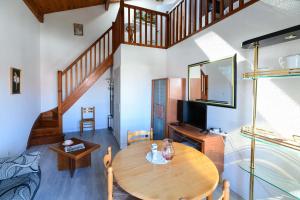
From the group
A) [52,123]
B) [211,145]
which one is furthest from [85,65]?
[211,145]

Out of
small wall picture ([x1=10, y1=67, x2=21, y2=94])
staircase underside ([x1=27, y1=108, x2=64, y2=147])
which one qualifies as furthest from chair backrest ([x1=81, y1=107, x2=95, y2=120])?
small wall picture ([x1=10, y1=67, x2=21, y2=94])

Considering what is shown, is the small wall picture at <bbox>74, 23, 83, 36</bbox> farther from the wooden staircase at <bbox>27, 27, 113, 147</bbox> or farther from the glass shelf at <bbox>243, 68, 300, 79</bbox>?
the glass shelf at <bbox>243, 68, 300, 79</bbox>

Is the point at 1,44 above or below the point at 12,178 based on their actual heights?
above

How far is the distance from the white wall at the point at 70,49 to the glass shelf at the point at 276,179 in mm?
4788

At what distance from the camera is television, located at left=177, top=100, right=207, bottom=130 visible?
2459 mm

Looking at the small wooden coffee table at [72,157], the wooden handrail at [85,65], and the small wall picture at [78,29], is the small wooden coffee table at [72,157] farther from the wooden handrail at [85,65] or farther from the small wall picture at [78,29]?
the small wall picture at [78,29]

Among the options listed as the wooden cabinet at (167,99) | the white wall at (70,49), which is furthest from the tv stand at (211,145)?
the white wall at (70,49)

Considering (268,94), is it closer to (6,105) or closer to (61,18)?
(6,105)

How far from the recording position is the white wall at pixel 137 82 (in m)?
3.67

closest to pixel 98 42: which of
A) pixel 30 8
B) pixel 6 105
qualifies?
pixel 30 8

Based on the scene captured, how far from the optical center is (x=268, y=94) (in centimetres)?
182

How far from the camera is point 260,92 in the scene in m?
1.90

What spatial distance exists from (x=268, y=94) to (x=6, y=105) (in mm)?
3941

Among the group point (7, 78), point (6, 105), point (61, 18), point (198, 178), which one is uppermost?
point (61, 18)
